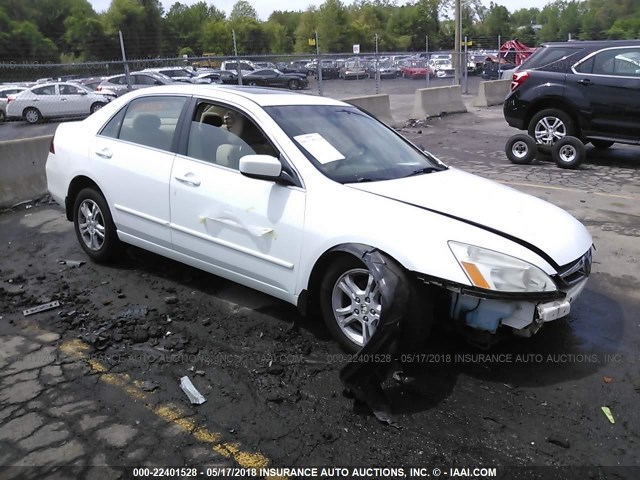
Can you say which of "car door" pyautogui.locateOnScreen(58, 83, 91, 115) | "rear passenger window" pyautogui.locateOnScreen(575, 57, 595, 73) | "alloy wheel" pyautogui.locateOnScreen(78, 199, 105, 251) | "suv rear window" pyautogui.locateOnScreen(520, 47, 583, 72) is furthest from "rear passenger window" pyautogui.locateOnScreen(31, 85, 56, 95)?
"rear passenger window" pyautogui.locateOnScreen(575, 57, 595, 73)

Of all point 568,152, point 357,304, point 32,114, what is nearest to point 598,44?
point 568,152

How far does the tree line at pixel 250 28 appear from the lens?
41.4 m

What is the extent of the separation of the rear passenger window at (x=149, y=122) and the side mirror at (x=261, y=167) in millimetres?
1072

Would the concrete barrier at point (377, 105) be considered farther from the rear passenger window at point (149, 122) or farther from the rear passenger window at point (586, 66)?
the rear passenger window at point (149, 122)

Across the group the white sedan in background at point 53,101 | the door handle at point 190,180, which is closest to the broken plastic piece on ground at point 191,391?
the door handle at point 190,180

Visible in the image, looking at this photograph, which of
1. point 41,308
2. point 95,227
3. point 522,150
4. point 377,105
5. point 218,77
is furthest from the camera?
point 218,77

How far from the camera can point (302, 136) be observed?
4.16 m

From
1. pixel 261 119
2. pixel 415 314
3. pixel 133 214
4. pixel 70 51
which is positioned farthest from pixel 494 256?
pixel 70 51

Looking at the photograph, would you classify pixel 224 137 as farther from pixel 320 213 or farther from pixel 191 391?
pixel 191 391

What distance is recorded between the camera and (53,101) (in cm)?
1728

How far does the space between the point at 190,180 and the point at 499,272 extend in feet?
7.71

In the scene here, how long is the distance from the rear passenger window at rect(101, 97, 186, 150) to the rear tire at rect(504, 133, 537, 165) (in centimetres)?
702

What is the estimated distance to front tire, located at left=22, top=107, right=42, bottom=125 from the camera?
15.9 meters

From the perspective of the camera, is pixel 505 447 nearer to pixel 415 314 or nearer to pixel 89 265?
pixel 415 314
